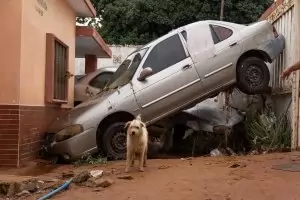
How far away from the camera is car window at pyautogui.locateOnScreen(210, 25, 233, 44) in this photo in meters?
10.1

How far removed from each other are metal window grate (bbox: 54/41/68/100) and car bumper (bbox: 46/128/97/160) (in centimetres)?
203

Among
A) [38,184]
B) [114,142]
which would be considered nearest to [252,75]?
[114,142]

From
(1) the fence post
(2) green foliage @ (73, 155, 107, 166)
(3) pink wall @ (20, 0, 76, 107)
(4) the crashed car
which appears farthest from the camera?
(4) the crashed car

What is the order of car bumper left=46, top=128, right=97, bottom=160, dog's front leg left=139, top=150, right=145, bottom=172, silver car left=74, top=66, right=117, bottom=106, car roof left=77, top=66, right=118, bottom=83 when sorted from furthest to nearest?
car roof left=77, top=66, right=118, bottom=83, silver car left=74, top=66, right=117, bottom=106, car bumper left=46, top=128, right=97, bottom=160, dog's front leg left=139, top=150, right=145, bottom=172

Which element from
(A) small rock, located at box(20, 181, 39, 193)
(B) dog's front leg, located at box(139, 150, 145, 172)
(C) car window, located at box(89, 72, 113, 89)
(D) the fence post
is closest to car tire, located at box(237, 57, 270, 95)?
(D) the fence post

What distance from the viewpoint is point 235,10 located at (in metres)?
26.0

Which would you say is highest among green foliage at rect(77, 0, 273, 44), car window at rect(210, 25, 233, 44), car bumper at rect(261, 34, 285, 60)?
green foliage at rect(77, 0, 273, 44)

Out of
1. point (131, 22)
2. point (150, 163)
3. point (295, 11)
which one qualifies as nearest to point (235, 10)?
point (131, 22)

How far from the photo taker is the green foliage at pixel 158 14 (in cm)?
2533

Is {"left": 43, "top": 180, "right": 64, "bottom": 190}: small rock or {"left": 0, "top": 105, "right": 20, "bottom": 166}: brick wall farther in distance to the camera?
{"left": 0, "top": 105, "right": 20, "bottom": 166}: brick wall

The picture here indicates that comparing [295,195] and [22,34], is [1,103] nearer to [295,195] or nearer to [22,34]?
[22,34]

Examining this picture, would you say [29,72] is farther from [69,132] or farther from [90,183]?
[90,183]

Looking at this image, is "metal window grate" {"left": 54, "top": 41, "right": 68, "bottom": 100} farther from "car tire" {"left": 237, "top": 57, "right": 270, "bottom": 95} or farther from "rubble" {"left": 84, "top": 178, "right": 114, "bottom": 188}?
"rubble" {"left": 84, "top": 178, "right": 114, "bottom": 188}

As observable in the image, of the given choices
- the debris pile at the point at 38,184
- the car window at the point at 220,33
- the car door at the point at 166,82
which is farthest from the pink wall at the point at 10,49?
the car window at the point at 220,33
